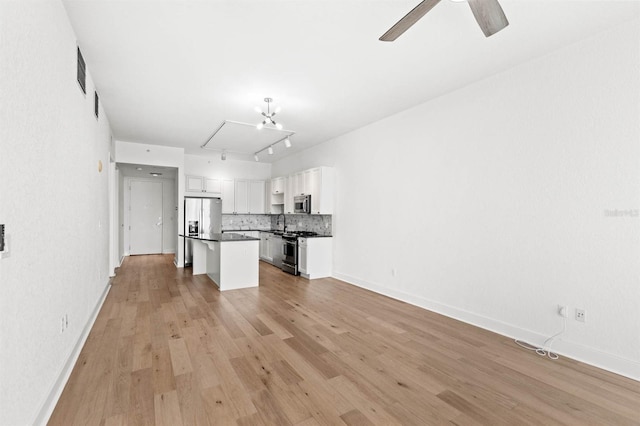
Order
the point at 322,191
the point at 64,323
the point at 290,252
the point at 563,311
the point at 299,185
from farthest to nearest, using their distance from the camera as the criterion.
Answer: the point at 299,185, the point at 290,252, the point at 322,191, the point at 563,311, the point at 64,323

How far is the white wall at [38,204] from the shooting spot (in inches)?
57.6

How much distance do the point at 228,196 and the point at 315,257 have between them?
3.73 metres

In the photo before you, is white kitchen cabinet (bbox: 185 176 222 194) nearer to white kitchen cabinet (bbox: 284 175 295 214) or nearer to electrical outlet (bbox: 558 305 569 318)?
white kitchen cabinet (bbox: 284 175 295 214)

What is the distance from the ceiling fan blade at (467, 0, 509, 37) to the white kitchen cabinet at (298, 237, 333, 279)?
15.1ft

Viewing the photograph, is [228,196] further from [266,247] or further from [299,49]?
[299,49]

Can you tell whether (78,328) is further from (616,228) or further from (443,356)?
(616,228)

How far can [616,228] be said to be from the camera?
8.55ft

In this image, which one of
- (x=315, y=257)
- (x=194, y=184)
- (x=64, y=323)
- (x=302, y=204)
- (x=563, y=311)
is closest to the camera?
(x=64, y=323)

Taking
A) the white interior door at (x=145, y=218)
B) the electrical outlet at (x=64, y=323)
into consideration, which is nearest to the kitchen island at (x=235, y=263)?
the electrical outlet at (x=64, y=323)

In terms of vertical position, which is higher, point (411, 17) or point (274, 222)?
point (411, 17)

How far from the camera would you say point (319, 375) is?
96.8 inches

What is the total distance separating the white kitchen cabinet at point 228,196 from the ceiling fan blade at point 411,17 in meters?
7.02

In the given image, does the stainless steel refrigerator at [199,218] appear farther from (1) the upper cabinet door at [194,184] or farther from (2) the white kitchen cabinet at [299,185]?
(2) the white kitchen cabinet at [299,185]

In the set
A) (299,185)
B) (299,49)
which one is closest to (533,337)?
(299,49)
